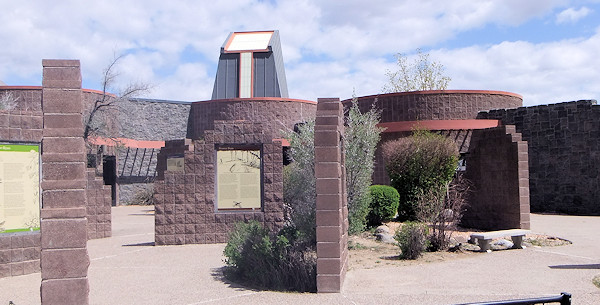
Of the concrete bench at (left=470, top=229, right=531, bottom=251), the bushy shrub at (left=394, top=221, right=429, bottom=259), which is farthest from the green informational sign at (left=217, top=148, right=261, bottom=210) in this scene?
the concrete bench at (left=470, top=229, right=531, bottom=251)

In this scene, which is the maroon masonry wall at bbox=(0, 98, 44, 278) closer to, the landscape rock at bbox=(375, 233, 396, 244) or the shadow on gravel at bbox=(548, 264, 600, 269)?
the landscape rock at bbox=(375, 233, 396, 244)

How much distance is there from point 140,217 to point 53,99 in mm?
17892

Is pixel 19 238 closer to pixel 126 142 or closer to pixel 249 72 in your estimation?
pixel 126 142

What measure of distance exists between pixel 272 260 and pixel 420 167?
8820 mm

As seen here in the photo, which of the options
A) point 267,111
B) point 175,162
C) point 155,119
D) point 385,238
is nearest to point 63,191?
point 385,238

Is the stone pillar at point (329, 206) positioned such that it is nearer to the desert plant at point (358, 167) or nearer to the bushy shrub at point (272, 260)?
the bushy shrub at point (272, 260)

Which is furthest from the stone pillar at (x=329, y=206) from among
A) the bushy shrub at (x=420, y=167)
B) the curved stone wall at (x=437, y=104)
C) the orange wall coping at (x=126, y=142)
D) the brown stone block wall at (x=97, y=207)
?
the orange wall coping at (x=126, y=142)

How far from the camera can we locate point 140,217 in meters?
22.6

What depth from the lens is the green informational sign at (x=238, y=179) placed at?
13.2m

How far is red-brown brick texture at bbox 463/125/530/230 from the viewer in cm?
1411

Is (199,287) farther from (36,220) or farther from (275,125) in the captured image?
(275,125)

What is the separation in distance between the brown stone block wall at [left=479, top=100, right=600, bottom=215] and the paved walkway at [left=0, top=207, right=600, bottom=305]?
862 cm

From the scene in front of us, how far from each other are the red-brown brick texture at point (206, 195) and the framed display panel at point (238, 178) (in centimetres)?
13

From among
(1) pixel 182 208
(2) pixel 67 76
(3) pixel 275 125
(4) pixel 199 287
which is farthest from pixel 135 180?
(2) pixel 67 76
